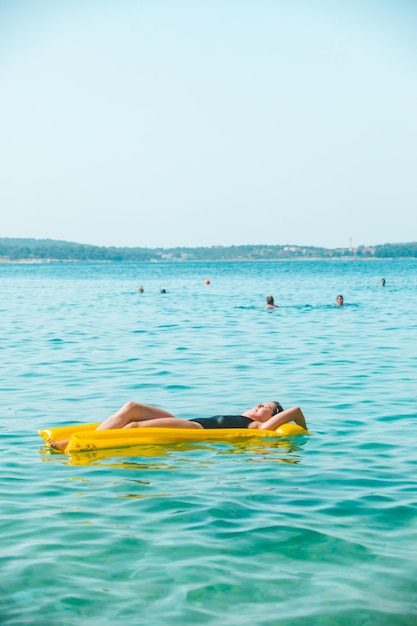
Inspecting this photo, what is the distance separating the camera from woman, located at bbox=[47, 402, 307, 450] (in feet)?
27.5

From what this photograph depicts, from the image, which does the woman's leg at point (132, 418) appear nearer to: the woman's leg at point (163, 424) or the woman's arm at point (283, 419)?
the woman's leg at point (163, 424)

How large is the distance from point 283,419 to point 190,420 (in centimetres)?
98

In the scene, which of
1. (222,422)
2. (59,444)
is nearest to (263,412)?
(222,422)

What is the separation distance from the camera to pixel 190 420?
8594 mm

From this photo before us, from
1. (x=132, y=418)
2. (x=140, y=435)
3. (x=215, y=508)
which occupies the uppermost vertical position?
(x=132, y=418)

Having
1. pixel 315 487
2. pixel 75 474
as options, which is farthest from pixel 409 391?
pixel 75 474

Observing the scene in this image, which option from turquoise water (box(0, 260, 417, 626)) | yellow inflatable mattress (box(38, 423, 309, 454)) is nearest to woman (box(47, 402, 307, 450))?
yellow inflatable mattress (box(38, 423, 309, 454))

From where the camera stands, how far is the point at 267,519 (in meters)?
6.05

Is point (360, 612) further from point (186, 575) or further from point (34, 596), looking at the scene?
point (34, 596)

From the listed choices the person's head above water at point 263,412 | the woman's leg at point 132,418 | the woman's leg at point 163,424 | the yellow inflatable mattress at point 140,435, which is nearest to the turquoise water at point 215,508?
the yellow inflatable mattress at point 140,435

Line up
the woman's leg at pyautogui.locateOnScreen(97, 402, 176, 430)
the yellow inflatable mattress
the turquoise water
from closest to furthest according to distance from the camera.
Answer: the turquoise water, the yellow inflatable mattress, the woman's leg at pyautogui.locateOnScreen(97, 402, 176, 430)

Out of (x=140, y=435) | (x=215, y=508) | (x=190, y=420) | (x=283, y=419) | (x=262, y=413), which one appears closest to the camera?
(x=215, y=508)

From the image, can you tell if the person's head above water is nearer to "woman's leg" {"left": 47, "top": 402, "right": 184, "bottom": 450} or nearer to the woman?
the woman

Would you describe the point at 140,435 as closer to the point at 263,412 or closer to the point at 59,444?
the point at 59,444
